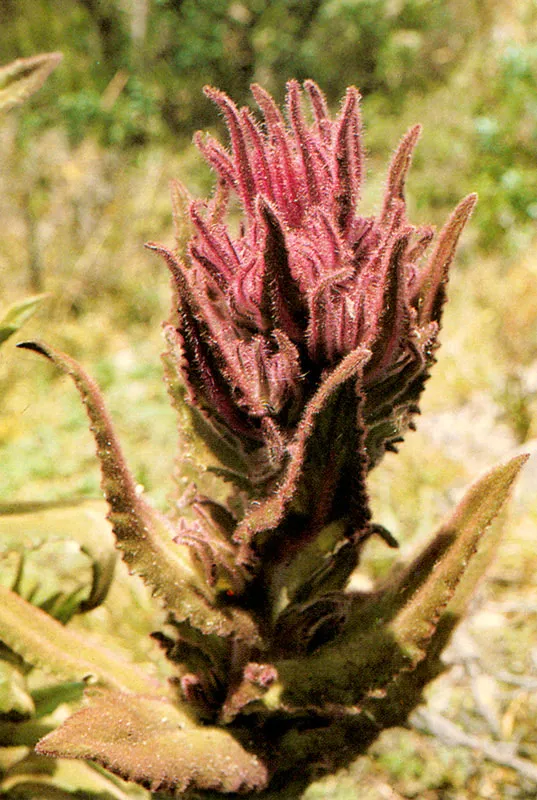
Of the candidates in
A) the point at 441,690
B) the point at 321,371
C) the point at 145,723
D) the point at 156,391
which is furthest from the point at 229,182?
the point at 156,391

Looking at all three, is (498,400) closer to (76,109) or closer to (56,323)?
(56,323)

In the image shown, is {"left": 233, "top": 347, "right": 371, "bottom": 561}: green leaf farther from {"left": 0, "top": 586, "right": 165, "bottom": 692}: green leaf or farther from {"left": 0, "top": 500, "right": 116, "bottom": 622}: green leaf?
{"left": 0, "top": 500, "right": 116, "bottom": 622}: green leaf

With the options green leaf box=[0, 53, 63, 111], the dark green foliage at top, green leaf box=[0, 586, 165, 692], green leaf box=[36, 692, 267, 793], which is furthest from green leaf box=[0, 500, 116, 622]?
the dark green foliage at top

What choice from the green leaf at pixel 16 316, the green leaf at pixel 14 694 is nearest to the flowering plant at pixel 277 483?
the green leaf at pixel 14 694

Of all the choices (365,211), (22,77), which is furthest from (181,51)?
(22,77)

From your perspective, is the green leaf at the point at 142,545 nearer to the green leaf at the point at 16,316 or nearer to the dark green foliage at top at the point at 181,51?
the green leaf at the point at 16,316
